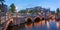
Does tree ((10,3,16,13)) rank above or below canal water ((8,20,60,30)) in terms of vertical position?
above

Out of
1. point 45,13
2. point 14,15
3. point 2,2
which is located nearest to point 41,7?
point 45,13

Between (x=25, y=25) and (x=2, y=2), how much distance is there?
1240 mm

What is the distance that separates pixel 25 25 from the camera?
3.55m

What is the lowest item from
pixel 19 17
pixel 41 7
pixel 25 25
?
pixel 25 25

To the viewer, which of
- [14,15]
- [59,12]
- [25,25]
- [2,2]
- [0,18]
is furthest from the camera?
[25,25]

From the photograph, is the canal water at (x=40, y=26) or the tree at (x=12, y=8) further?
the canal water at (x=40, y=26)

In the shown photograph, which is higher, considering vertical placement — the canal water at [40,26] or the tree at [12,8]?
the tree at [12,8]

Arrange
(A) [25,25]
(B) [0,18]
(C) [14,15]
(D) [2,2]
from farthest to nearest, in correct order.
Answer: (A) [25,25] → (C) [14,15] → (D) [2,2] → (B) [0,18]

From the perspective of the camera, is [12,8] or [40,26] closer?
[12,8]

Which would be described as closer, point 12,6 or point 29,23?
point 12,6

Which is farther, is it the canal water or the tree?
the canal water

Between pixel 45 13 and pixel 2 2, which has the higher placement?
pixel 2 2

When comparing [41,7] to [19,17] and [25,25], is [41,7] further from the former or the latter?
[25,25]

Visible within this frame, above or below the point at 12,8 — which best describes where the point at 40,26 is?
below
